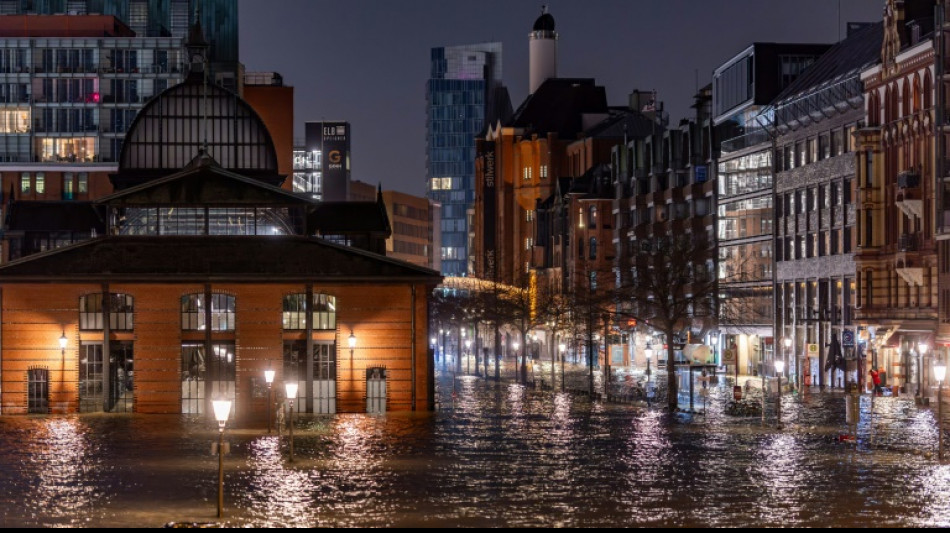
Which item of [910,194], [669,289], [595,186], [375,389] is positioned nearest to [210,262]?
[375,389]

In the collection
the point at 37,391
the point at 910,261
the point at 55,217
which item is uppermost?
the point at 55,217

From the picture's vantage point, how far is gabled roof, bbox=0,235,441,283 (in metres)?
78.9

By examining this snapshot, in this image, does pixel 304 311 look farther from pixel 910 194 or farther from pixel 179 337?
pixel 910 194

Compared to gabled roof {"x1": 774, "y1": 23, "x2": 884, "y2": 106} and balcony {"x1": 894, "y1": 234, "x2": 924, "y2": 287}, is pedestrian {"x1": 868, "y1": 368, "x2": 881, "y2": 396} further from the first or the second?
gabled roof {"x1": 774, "y1": 23, "x2": 884, "y2": 106}

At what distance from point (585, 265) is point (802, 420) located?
99.5m

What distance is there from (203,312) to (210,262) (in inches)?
91.6

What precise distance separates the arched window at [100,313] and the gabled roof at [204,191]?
Result: 447 centimetres

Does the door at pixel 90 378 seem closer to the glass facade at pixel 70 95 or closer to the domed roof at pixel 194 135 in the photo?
the domed roof at pixel 194 135

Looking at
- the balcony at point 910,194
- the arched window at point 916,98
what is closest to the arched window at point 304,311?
the balcony at point 910,194

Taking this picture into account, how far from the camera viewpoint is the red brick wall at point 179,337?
7875 cm

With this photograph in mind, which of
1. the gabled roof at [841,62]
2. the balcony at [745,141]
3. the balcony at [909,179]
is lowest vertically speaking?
the balcony at [909,179]

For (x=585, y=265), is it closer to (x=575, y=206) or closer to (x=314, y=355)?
(x=575, y=206)

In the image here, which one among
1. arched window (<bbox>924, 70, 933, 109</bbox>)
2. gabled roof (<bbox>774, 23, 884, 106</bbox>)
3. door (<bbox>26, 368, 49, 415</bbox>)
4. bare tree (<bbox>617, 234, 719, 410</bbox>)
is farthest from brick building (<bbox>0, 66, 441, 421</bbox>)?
gabled roof (<bbox>774, 23, 884, 106</bbox>)

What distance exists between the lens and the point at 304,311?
79812 millimetres
